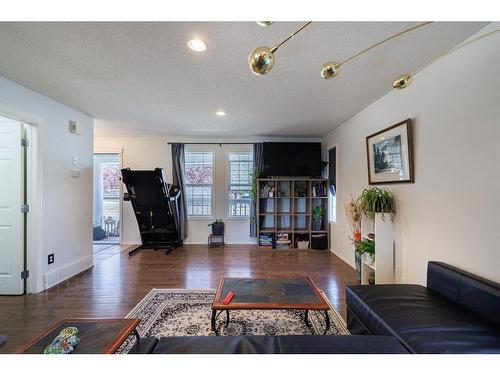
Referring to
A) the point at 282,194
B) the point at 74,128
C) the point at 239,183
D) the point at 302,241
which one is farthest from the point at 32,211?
the point at 302,241

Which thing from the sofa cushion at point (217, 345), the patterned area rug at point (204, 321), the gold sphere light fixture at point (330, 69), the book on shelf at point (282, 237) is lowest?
the patterned area rug at point (204, 321)

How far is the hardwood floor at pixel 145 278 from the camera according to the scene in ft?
6.88

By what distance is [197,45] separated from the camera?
1.67 meters

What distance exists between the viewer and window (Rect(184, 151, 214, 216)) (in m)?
5.00

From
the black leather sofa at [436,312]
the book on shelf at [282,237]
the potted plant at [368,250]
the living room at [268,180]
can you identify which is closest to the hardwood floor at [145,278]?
the living room at [268,180]

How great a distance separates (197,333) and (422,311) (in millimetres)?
1704

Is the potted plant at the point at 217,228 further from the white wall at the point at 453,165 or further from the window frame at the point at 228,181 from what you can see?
the white wall at the point at 453,165

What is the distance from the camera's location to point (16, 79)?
2254mm

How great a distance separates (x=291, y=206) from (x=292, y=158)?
3.51 feet

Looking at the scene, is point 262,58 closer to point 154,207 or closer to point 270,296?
point 270,296

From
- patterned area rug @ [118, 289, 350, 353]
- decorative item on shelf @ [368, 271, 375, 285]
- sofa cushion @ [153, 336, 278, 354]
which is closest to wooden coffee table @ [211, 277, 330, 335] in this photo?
patterned area rug @ [118, 289, 350, 353]

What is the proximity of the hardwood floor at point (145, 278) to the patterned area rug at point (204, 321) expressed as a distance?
0.24 metres
